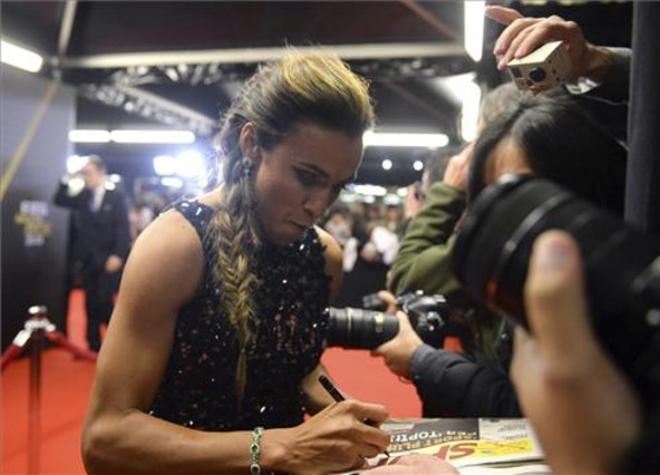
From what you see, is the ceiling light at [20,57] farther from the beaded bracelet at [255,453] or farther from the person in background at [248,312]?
the beaded bracelet at [255,453]

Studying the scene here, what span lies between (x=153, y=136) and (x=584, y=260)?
1351cm

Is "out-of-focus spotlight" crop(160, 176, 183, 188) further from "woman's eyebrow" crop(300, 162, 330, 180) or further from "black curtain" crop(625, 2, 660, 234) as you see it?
"black curtain" crop(625, 2, 660, 234)

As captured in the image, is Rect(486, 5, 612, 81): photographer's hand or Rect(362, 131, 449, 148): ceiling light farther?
Rect(362, 131, 449, 148): ceiling light

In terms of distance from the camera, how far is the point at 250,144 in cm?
119

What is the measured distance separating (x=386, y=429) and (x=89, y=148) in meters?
14.7

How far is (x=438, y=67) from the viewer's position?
4.98 metres

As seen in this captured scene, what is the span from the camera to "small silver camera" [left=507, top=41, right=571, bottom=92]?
89 cm

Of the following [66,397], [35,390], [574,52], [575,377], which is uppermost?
[574,52]

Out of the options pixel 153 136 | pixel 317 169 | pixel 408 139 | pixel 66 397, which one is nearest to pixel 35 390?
pixel 66 397

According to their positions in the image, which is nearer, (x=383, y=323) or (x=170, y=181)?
(x=383, y=323)

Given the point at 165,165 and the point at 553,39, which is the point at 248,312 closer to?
the point at 553,39

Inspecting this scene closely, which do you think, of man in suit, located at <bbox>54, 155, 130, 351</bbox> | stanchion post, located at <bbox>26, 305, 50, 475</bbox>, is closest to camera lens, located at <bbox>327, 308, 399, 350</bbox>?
stanchion post, located at <bbox>26, 305, 50, 475</bbox>

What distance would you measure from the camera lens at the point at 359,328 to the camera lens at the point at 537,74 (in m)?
0.60

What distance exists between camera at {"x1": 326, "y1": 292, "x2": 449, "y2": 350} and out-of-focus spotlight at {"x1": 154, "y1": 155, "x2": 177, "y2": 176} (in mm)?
13275
